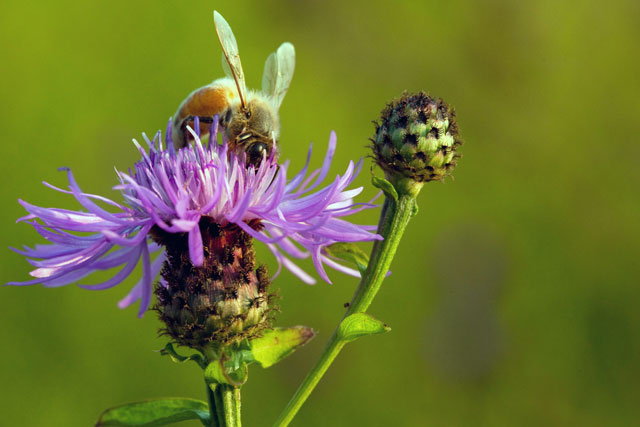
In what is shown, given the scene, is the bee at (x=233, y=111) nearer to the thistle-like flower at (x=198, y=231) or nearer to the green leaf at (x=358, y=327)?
the thistle-like flower at (x=198, y=231)

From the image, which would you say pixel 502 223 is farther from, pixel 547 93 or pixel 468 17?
pixel 468 17

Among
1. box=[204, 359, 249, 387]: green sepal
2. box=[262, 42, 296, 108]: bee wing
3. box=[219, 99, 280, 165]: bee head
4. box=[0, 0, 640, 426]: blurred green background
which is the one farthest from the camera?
box=[0, 0, 640, 426]: blurred green background

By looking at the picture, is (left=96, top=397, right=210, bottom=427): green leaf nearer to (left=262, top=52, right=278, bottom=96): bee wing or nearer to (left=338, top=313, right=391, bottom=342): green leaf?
(left=338, top=313, right=391, bottom=342): green leaf

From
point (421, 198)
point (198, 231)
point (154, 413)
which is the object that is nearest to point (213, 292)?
point (198, 231)

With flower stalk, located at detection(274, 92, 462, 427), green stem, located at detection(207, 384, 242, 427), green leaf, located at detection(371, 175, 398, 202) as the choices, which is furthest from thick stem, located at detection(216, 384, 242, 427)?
green leaf, located at detection(371, 175, 398, 202)

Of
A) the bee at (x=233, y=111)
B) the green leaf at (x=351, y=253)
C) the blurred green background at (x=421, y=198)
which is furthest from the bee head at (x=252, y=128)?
the blurred green background at (x=421, y=198)

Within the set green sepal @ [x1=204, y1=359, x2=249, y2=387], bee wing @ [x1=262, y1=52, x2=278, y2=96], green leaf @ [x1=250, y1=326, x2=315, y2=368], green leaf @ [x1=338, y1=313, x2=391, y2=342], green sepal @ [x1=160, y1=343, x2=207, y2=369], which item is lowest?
green sepal @ [x1=160, y1=343, x2=207, y2=369]

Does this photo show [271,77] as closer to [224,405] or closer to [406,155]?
[406,155]
